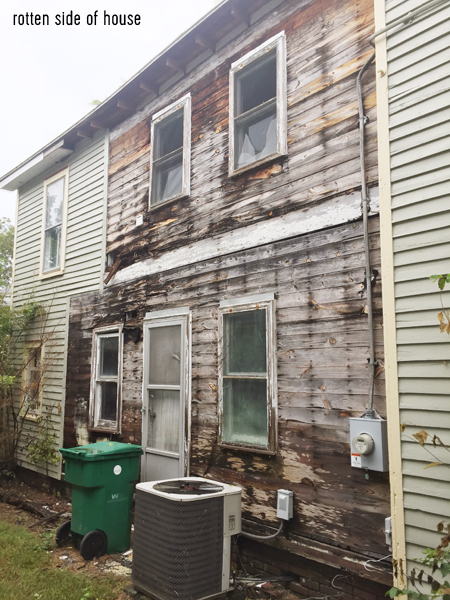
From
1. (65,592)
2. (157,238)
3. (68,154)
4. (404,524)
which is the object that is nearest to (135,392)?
(157,238)

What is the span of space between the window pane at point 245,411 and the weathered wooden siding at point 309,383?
160 millimetres

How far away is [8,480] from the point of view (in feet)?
32.1

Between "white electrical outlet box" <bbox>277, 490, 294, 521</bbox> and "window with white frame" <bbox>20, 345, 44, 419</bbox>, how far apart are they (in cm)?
621

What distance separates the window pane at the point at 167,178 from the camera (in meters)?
7.09

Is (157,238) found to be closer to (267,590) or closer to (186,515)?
(186,515)

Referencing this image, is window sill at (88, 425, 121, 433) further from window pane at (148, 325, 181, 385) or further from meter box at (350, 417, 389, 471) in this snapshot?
meter box at (350, 417, 389, 471)

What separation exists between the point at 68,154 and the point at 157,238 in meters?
4.07

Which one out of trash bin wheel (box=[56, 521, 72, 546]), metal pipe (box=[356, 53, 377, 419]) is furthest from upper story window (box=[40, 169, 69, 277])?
metal pipe (box=[356, 53, 377, 419])

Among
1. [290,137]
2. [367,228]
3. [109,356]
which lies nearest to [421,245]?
[367,228]

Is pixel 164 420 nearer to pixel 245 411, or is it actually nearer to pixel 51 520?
pixel 245 411

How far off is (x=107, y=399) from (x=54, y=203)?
462 centimetres

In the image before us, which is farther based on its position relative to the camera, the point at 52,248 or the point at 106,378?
the point at 52,248

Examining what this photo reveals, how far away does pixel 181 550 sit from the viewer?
411 centimetres

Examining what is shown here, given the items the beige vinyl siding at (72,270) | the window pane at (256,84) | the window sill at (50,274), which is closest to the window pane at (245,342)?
the window pane at (256,84)
